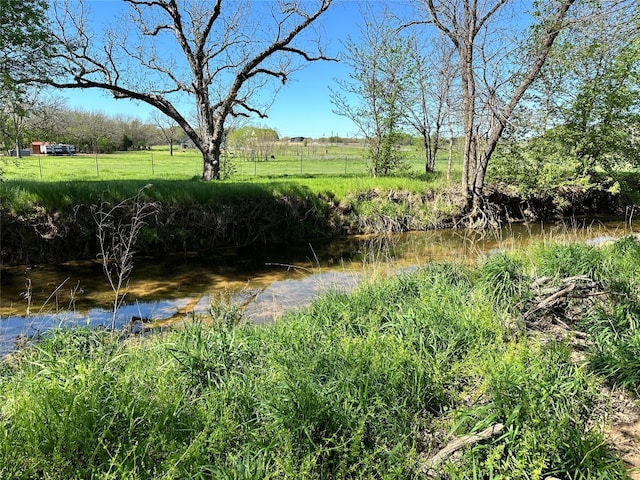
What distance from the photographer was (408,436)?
2672 millimetres

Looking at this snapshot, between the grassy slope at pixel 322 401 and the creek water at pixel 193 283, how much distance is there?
2.04 m

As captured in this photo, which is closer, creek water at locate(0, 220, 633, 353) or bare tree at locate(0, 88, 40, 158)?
creek water at locate(0, 220, 633, 353)

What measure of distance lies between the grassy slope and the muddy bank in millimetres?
6311

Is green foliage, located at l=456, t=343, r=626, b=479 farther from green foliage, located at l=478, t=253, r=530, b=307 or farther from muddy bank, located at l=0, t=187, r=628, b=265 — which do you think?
muddy bank, located at l=0, t=187, r=628, b=265

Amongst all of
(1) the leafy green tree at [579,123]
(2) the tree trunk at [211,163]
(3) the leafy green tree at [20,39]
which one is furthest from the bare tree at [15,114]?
(1) the leafy green tree at [579,123]

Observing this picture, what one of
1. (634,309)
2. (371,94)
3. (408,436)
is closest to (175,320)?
(408,436)

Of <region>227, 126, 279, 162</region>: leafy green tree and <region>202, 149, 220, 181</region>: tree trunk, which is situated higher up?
<region>227, 126, 279, 162</region>: leafy green tree

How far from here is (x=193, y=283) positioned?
8.41 metres

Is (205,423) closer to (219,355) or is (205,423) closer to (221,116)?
(219,355)

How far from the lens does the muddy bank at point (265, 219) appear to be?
30.7 ft

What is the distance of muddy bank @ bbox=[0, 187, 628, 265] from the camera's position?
9367mm

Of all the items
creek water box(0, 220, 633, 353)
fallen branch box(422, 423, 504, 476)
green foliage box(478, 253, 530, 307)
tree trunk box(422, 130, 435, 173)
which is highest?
tree trunk box(422, 130, 435, 173)

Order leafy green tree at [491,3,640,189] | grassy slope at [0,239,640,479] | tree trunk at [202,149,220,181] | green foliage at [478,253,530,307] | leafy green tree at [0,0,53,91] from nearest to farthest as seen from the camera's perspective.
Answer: grassy slope at [0,239,640,479] → green foliage at [478,253,530,307] → leafy green tree at [0,0,53,91] → leafy green tree at [491,3,640,189] → tree trunk at [202,149,220,181]

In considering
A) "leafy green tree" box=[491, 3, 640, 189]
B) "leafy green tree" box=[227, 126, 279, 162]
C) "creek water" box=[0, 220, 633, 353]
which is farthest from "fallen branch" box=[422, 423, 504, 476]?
"leafy green tree" box=[227, 126, 279, 162]
